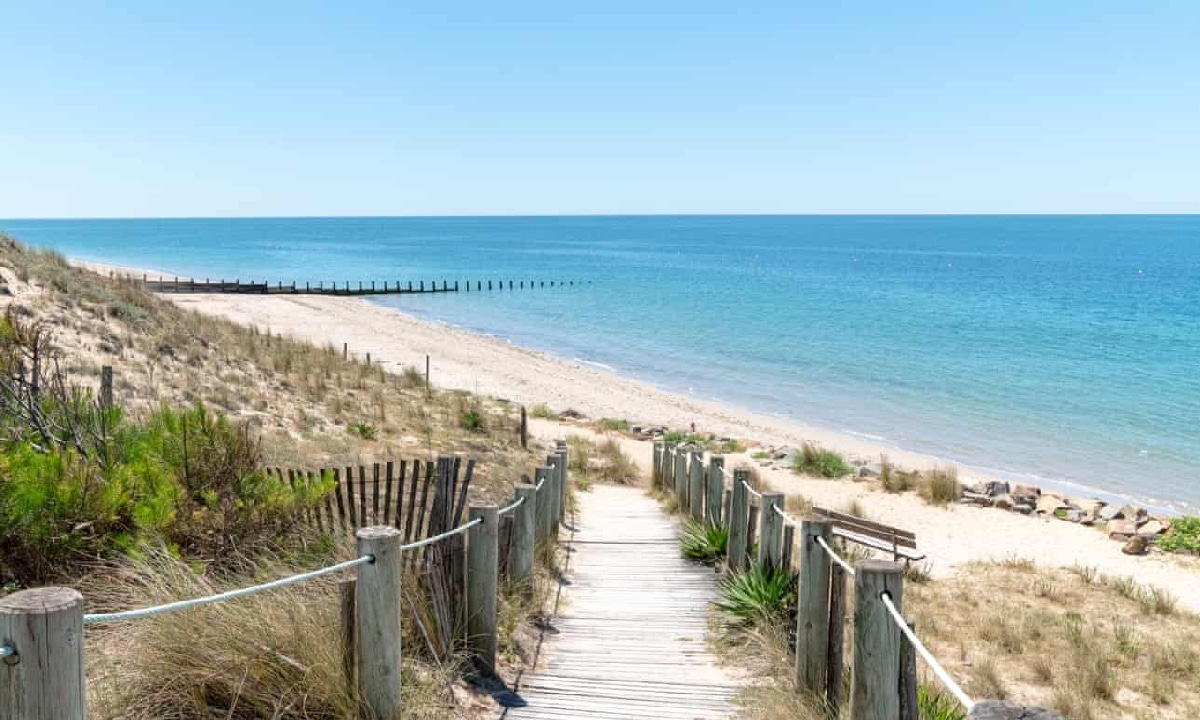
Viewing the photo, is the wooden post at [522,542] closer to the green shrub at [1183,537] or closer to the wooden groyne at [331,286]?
the green shrub at [1183,537]

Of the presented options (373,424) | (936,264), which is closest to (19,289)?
(373,424)

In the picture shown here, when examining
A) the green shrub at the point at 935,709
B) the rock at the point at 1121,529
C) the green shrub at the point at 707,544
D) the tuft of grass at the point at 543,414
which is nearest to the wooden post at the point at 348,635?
the green shrub at the point at 935,709

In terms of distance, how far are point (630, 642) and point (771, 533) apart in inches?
56.7

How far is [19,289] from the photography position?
1906cm

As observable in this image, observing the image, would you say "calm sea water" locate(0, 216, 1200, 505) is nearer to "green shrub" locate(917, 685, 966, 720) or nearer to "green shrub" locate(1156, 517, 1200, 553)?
"green shrub" locate(1156, 517, 1200, 553)

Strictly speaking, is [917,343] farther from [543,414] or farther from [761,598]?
[761,598]

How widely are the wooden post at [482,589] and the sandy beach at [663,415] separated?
8925mm

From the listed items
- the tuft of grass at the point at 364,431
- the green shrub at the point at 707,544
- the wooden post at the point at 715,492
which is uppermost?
the wooden post at the point at 715,492

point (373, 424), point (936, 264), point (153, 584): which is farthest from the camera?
point (936, 264)

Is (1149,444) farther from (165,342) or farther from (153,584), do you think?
(153,584)

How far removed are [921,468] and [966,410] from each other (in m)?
9.79

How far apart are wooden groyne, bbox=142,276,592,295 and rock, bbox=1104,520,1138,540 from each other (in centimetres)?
4561

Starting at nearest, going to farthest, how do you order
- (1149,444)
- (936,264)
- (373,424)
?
1. (373,424)
2. (1149,444)
3. (936,264)

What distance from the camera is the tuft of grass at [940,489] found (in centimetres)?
1892
